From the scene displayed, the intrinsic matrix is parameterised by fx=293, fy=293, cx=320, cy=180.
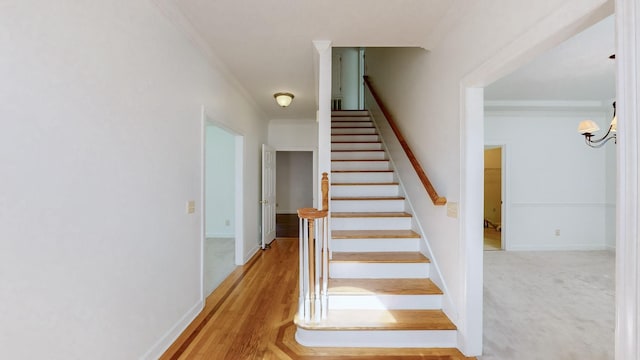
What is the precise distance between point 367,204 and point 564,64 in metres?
2.81

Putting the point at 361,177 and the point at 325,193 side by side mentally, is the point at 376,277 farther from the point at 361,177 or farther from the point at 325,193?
the point at 361,177

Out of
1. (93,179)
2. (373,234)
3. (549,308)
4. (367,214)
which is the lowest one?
(549,308)

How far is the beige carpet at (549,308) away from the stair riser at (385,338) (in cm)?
28

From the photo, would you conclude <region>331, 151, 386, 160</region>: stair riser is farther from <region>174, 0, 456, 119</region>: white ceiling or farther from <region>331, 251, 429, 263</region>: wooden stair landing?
<region>331, 251, 429, 263</region>: wooden stair landing

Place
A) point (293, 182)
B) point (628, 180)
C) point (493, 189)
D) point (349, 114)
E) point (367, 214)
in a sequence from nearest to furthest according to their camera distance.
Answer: point (628, 180) → point (367, 214) → point (349, 114) → point (493, 189) → point (293, 182)

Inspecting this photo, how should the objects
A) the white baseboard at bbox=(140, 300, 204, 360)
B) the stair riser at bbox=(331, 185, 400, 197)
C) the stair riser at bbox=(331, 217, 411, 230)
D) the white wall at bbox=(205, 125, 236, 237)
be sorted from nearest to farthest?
the white baseboard at bbox=(140, 300, 204, 360)
the stair riser at bbox=(331, 217, 411, 230)
the stair riser at bbox=(331, 185, 400, 197)
the white wall at bbox=(205, 125, 236, 237)

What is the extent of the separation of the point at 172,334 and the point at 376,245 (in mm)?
1896

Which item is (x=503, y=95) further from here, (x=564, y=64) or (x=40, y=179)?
(x=40, y=179)

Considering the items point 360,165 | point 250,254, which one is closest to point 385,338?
point 360,165

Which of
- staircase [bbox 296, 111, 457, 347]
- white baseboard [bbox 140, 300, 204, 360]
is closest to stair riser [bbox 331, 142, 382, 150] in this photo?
staircase [bbox 296, 111, 457, 347]

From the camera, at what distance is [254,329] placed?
245cm

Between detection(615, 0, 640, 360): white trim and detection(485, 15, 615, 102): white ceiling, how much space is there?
199cm

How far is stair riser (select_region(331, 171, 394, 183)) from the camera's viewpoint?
385cm

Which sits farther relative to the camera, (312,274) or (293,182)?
(293,182)
